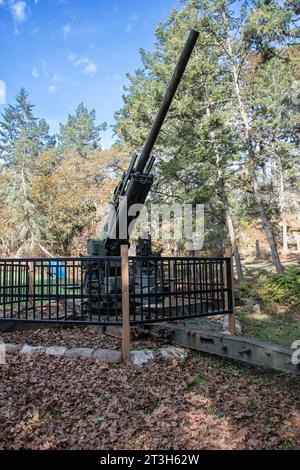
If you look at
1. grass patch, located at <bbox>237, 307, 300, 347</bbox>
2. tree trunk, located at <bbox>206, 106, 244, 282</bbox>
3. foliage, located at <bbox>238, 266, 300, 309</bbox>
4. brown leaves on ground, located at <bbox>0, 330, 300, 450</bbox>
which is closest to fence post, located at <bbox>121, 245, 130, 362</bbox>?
brown leaves on ground, located at <bbox>0, 330, 300, 450</bbox>

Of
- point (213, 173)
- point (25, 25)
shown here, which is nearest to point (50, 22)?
point (25, 25)

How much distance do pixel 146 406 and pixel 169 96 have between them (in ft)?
14.7

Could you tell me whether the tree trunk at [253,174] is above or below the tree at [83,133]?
below

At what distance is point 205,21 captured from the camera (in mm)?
12961

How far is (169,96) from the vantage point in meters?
5.50

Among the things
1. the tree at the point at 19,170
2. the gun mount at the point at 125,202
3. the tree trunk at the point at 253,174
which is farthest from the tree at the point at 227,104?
the tree at the point at 19,170

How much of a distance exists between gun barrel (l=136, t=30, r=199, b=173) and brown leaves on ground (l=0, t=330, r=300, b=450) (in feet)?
11.4

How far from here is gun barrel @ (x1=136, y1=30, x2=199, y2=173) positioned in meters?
5.07

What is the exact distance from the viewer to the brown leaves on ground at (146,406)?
280 cm

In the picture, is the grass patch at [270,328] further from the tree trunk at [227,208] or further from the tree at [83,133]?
the tree at [83,133]

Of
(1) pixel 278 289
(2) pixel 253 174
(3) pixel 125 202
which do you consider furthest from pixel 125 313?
(2) pixel 253 174

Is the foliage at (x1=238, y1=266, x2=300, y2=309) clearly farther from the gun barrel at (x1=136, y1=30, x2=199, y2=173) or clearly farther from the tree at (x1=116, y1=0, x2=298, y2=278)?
the gun barrel at (x1=136, y1=30, x2=199, y2=173)

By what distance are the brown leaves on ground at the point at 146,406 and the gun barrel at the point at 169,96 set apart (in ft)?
11.4
